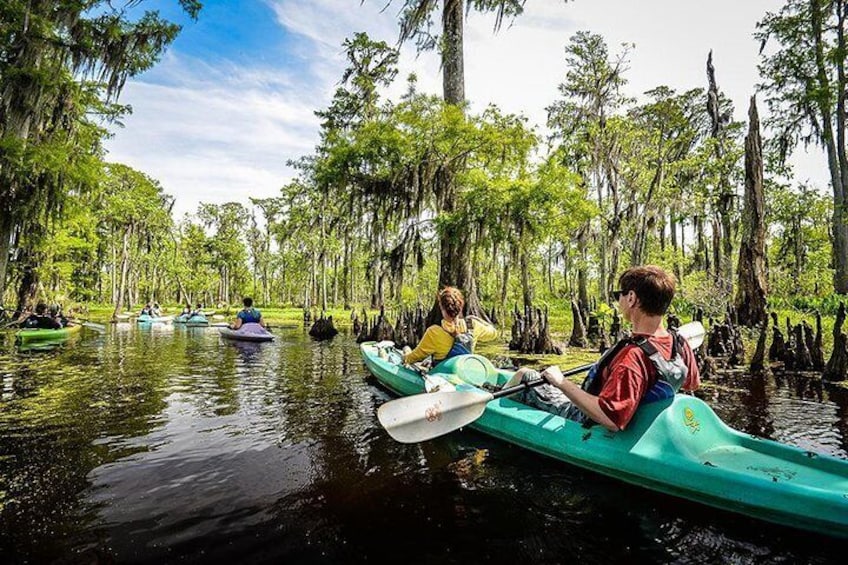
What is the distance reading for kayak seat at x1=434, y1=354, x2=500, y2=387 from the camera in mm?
5758

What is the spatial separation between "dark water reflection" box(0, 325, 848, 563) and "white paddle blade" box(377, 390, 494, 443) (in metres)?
0.40

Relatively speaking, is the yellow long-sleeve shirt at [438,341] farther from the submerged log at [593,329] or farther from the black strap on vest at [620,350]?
the submerged log at [593,329]

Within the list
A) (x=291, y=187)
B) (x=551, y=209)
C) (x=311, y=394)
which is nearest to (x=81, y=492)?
(x=311, y=394)

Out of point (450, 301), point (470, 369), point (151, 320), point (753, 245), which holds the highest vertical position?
point (753, 245)

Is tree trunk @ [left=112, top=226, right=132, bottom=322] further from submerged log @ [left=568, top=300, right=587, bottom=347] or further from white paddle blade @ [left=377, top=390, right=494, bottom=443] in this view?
white paddle blade @ [left=377, top=390, right=494, bottom=443]

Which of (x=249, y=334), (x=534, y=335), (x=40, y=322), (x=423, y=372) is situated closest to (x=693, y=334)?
(x=423, y=372)

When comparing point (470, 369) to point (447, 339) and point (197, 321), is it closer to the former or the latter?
point (447, 339)

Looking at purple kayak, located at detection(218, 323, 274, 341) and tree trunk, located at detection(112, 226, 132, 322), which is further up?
tree trunk, located at detection(112, 226, 132, 322)

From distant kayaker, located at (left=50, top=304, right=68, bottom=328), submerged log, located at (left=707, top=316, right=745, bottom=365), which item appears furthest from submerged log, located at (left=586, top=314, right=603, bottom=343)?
distant kayaker, located at (left=50, top=304, right=68, bottom=328)

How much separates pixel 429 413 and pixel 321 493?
1072 mm

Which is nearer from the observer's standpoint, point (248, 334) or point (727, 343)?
point (727, 343)

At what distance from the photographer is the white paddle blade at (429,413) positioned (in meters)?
3.99

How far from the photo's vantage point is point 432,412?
13.6 ft

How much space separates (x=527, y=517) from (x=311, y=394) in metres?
4.88
